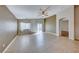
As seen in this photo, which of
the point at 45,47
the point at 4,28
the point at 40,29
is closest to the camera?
the point at 4,28

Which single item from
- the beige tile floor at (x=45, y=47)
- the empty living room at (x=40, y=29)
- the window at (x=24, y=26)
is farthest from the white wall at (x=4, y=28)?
the window at (x=24, y=26)

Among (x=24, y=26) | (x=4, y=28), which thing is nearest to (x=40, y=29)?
(x=24, y=26)

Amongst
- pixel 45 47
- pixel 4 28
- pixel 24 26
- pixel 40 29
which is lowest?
pixel 45 47

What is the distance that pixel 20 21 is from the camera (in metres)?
14.0

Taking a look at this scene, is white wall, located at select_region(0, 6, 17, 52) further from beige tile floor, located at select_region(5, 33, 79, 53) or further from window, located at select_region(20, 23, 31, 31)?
window, located at select_region(20, 23, 31, 31)

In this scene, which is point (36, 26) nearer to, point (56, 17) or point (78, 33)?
point (56, 17)

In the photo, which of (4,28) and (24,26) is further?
(24,26)

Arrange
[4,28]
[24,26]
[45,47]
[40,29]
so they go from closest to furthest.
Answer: [4,28]
[45,47]
[24,26]
[40,29]

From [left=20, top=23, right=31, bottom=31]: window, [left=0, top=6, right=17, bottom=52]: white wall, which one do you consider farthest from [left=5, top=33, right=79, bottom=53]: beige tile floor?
[left=20, top=23, right=31, bottom=31]: window

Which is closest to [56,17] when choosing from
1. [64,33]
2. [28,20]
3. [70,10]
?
[64,33]

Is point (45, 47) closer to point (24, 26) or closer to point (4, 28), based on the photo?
point (4, 28)

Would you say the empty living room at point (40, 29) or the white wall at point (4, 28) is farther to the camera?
the empty living room at point (40, 29)

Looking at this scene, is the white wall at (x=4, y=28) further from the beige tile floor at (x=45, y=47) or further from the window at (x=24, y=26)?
the window at (x=24, y=26)
